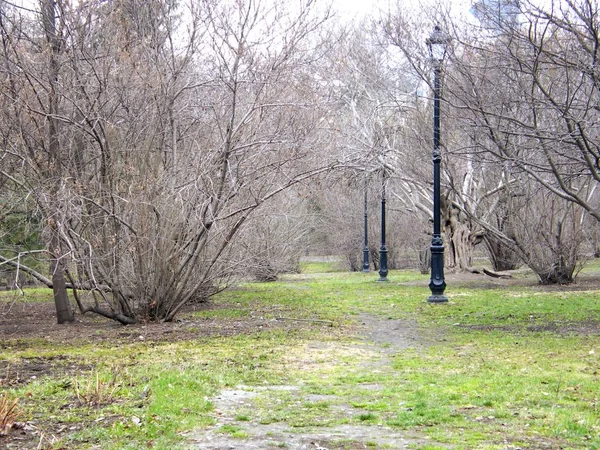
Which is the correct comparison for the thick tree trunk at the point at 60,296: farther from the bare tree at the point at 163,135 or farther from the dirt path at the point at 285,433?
the dirt path at the point at 285,433

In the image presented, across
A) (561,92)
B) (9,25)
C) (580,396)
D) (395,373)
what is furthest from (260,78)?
(580,396)

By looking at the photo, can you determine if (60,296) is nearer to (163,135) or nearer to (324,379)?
(163,135)

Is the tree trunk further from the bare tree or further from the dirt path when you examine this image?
the dirt path

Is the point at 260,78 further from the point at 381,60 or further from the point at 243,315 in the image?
the point at 381,60

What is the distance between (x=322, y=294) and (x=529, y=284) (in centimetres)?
665

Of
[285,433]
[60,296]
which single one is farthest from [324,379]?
[60,296]

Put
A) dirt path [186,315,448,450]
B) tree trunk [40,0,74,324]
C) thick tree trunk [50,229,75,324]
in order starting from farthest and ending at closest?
thick tree trunk [50,229,75,324] → tree trunk [40,0,74,324] → dirt path [186,315,448,450]

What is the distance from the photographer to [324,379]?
8.44 meters

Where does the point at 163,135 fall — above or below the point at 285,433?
above

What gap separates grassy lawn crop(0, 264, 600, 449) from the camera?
19.1 ft

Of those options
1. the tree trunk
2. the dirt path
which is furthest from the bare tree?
the dirt path

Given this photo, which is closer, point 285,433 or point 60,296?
point 285,433

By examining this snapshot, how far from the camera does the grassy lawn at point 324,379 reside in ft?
19.1

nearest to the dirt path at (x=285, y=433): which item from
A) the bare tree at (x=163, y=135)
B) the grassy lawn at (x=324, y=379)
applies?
the grassy lawn at (x=324, y=379)
